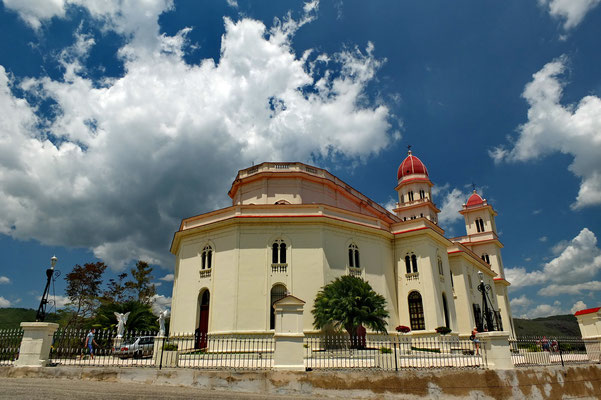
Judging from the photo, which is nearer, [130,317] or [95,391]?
[95,391]

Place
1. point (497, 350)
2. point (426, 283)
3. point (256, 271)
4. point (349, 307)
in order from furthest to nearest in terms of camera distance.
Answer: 1. point (426, 283)
2. point (256, 271)
3. point (349, 307)
4. point (497, 350)

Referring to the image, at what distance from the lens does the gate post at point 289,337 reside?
12.2 metres

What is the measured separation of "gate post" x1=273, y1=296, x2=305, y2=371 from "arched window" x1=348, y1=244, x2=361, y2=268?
12.3 metres

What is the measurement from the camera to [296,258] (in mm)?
22953

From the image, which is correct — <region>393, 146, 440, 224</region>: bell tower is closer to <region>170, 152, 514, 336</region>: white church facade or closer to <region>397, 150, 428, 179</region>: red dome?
<region>397, 150, 428, 179</region>: red dome

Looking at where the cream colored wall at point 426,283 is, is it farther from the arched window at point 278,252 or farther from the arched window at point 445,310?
the arched window at point 278,252

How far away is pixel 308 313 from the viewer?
2177 cm

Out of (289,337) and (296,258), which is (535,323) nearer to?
(296,258)

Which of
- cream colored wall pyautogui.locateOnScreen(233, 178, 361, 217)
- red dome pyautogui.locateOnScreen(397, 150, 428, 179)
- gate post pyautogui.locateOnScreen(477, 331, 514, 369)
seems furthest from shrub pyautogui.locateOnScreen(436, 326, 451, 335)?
red dome pyautogui.locateOnScreen(397, 150, 428, 179)

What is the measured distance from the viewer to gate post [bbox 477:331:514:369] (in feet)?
43.8

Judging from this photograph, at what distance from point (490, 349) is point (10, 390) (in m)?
15.1

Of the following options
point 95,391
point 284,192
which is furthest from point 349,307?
point 95,391

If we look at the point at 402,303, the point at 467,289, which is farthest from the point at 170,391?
the point at 467,289

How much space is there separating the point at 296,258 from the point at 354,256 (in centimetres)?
425
